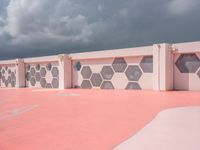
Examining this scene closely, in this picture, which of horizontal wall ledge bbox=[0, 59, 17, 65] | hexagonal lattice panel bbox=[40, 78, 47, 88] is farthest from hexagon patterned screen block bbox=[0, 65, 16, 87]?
hexagonal lattice panel bbox=[40, 78, 47, 88]

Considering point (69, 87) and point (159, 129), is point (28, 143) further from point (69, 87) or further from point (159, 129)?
point (69, 87)

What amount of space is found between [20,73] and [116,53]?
383 inches

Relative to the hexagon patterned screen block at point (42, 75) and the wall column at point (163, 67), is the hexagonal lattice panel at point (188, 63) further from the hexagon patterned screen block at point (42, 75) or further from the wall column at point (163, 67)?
the hexagon patterned screen block at point (42, 75)

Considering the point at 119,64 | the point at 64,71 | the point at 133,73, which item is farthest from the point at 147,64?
the point at 64,71

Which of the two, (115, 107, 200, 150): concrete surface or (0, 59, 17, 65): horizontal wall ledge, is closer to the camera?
(115, 107, 200, 150): concrete surface

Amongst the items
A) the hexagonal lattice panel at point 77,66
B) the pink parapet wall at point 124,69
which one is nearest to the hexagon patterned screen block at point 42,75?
the pink parapet wall at point 124,69

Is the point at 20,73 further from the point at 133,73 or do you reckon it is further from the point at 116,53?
the point at 133,73

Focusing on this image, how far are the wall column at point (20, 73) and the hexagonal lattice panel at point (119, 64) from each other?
30.5ft

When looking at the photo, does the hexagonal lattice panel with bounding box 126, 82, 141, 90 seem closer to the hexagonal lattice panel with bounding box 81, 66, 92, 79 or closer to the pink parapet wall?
the pink parapet wall

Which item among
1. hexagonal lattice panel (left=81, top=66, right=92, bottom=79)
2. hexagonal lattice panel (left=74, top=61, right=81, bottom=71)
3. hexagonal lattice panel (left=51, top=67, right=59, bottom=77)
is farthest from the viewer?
hexagonal lattice panel (left=51, top=67, right=59, bottom=77)

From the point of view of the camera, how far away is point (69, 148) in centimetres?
296

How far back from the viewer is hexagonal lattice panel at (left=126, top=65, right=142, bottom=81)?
12258mm

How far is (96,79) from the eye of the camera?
14.3 metres

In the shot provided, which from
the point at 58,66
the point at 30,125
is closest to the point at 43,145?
the point at 30,125
